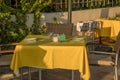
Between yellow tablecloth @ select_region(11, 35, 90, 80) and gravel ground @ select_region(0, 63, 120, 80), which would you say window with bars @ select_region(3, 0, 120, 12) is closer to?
gravel ground @ select_region(0, 63, 120, 80)

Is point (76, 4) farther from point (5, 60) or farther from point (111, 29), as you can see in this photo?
point (5, 60)

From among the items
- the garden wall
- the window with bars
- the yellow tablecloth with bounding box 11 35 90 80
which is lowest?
the yellow tablecloth with bounding box 11 35 90 80

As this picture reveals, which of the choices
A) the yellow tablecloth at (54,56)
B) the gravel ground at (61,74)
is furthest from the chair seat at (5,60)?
the gravel ground at (61,74)

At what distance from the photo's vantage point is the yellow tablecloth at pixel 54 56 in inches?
212

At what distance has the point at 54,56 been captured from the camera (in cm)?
548

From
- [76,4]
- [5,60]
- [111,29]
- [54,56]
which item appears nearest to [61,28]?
[5,60]

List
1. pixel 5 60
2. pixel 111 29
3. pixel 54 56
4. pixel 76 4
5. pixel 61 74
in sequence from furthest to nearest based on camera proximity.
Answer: pixel 76 4, pixel 111 29, pixel 61 74, pixel 5 60, pixel 54 56

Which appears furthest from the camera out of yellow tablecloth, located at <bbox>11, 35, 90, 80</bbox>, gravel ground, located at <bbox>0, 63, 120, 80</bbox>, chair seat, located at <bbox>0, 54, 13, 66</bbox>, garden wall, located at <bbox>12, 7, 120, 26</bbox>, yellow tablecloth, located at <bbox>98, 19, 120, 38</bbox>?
garden wall, located at <bbox>12, 7, 120, 26</bbox>

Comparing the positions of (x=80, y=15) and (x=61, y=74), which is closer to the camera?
(x=61, y=74)

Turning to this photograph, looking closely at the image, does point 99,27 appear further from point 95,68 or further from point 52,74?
point 52,74

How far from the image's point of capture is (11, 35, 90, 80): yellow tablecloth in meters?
5.39

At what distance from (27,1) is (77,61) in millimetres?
4684

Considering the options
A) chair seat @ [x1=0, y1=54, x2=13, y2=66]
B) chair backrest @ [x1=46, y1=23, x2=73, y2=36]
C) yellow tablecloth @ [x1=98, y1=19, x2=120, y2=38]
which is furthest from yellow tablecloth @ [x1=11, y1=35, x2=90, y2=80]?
yellow tablecloth @ [x1=98, y1=19, x2=120, y2=38]

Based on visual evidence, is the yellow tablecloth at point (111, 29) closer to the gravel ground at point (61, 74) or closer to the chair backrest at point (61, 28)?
the gravel ground at point (61, 74)
